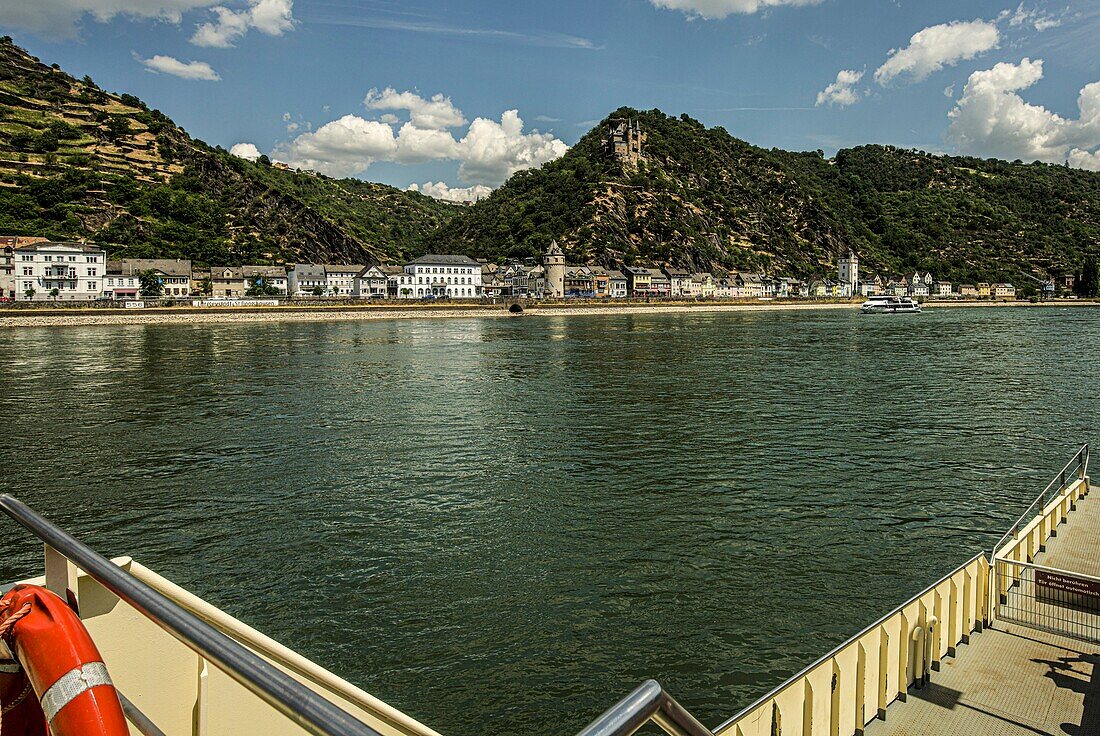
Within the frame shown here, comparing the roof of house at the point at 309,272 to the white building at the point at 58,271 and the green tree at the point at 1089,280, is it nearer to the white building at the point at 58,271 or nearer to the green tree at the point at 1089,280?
the white building at the point at 58,271

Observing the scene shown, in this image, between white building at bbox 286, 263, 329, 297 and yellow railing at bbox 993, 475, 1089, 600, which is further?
white building at bbox 286, 263, 329, 297

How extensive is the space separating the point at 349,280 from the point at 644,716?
163 metres

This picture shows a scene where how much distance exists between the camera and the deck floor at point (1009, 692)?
744 centimetres

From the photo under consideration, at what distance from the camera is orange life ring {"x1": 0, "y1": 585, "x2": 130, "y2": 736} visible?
202cm

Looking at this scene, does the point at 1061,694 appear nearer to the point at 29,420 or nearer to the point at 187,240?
the point at 29,420

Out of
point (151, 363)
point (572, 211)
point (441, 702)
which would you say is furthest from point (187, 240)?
point (441, 702)

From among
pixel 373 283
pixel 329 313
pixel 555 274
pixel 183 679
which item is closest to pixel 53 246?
pixel 329 313

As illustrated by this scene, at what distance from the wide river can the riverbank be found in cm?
5892

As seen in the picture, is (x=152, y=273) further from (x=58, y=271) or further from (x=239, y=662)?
(x=239, y=662)

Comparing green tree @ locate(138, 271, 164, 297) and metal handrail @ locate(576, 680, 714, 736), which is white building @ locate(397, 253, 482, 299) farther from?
metal handrail @ locate(576, 680, 714, 736)

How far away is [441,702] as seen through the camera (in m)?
9.32

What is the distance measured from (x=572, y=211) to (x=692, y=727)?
19942 centimetres

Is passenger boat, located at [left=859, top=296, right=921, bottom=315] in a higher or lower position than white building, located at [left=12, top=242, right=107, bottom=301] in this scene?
lower

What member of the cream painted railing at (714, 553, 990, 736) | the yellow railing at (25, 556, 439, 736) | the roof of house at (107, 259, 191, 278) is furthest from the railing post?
the roof of house at (107, 259, 191, 278)
